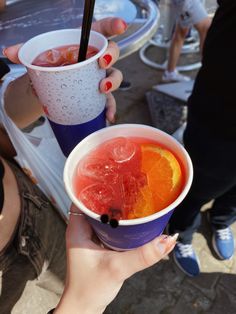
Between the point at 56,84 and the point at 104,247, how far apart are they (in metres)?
0.45

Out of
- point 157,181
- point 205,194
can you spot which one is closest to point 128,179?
point 157,181

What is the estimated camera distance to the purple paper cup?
67cm

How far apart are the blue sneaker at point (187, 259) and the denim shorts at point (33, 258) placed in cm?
96

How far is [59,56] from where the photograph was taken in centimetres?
87

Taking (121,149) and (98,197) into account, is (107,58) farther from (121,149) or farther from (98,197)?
(98,197)

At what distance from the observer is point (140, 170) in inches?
29.4

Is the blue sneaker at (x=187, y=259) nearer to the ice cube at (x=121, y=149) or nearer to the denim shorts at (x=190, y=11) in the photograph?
the ice cube at (x=121, y=149)

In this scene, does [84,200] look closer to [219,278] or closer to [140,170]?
[140,170]

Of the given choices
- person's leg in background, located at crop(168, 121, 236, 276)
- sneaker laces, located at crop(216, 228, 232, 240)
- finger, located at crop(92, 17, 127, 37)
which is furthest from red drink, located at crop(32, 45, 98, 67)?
sneaker laces, located at crop(216, 228, 232, 240)

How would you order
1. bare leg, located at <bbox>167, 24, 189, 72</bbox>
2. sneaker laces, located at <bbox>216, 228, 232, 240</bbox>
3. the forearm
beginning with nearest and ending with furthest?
the forearm → sneaker laces, located at <bbox>216, 228, 232, 240</bbox> → bare leg, located at <bbox>167, 24, 189, 72</bbox>

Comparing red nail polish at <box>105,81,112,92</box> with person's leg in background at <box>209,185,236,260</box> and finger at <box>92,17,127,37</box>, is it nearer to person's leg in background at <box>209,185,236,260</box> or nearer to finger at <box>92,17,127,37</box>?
finger at <box>92,17,127,37</box>

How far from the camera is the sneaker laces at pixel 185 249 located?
1908 millimetres

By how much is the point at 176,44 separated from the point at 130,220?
2868 millimetres

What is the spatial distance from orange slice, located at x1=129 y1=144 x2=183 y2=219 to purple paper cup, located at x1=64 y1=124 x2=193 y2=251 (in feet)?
0.07
